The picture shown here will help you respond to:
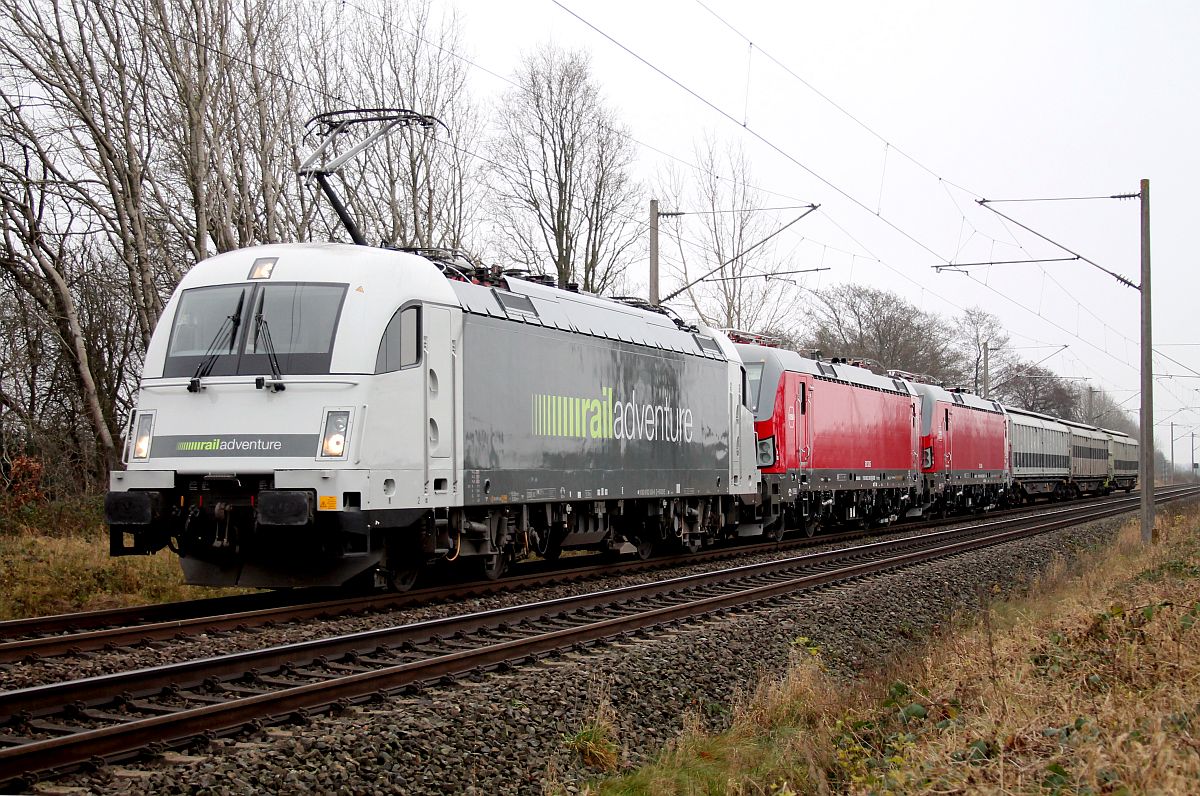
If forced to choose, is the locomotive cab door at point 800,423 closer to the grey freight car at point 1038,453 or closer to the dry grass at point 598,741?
the dry grass at point 598,741

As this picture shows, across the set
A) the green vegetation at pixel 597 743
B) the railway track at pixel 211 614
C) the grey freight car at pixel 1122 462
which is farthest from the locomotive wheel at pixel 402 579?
the grey freight car at pixel 1122 462

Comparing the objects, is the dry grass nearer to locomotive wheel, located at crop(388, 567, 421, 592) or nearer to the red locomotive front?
locomotive wheel, located at crop(388, 567, 421, 592)

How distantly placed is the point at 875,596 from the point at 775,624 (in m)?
2.79

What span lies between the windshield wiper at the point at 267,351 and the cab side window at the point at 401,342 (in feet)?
3.03

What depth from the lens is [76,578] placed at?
13.3 metres

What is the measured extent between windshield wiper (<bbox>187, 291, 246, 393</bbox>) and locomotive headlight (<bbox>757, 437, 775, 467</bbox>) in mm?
12297

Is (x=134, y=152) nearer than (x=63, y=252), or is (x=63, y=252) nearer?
(x=134, y=152)

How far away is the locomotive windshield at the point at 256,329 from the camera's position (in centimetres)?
1066

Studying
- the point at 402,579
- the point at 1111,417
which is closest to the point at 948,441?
the point at 402,579

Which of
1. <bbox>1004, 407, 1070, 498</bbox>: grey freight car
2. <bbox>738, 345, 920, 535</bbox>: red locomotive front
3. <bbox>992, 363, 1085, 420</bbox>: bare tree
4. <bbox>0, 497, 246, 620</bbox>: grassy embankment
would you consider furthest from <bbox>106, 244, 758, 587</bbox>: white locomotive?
<bbox>992, 363, 1085, 420</bbox>: bare tree

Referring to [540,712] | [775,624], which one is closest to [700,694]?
[540,712]

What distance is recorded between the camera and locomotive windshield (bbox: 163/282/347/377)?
10656 millimetres

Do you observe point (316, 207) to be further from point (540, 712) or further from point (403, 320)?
point (540, 712)

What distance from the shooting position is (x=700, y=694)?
8.70 m
